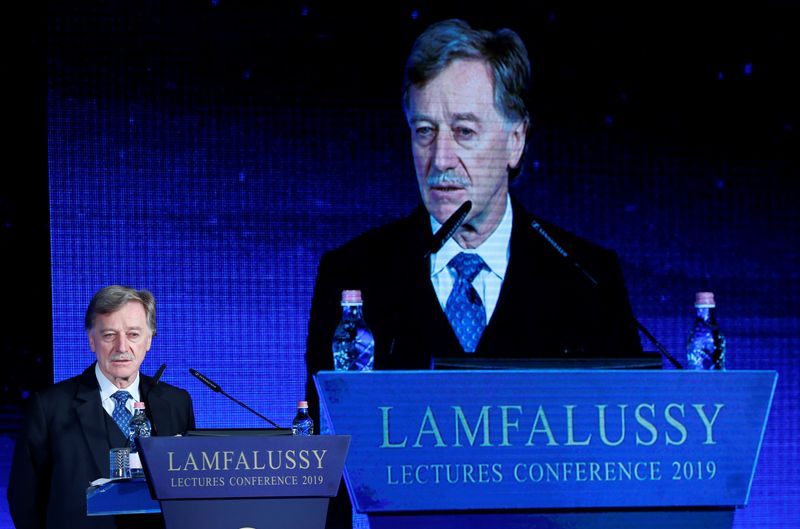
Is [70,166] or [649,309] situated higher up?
[70,166]

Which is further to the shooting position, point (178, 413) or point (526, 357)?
point (178, 413)

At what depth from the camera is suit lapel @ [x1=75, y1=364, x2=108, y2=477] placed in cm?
358

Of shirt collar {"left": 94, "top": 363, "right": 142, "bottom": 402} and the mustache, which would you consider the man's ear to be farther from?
shirt collar {"left": 94, "top": 363, "right": 142, "bottom": 402}

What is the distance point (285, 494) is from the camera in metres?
2.20

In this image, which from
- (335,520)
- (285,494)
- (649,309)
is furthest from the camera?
(649,309)

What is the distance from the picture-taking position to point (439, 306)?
4.39 m

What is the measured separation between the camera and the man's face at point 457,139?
4.41m

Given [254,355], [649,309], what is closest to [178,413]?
[254,355]

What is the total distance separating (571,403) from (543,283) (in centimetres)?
201

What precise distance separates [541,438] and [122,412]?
1.69m

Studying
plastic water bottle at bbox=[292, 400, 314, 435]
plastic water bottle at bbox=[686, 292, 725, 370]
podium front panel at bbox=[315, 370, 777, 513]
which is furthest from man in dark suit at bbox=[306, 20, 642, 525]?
podium front panel at bbox=[315, 370, 777, 513]

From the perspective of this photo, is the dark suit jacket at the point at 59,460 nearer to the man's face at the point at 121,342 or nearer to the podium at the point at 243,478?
the man's face at the point at 121,342

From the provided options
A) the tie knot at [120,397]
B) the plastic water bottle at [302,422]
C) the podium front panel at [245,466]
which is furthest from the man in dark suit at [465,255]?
the podium front panel at [245,466]

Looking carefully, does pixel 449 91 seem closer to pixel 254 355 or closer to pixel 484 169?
pixel 484 169
